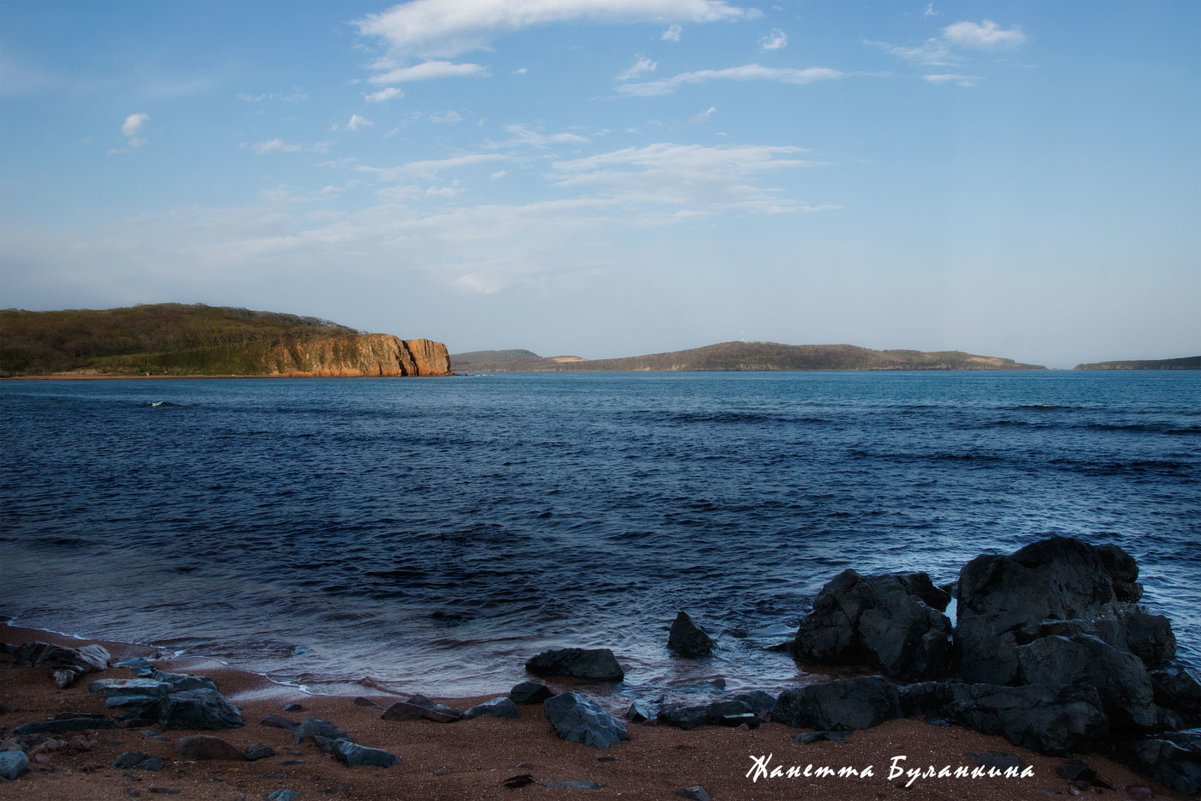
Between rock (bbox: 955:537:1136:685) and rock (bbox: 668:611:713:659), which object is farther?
rock (bbox: 668:611:713:659)

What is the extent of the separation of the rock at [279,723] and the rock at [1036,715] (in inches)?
272

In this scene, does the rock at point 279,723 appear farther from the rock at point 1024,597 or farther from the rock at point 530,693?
the rock at point 1024,597

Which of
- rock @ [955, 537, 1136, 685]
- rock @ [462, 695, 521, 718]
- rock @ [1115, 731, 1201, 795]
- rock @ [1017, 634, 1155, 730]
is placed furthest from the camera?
rock @ [955, 537, 1136, 685]

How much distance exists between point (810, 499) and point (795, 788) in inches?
663

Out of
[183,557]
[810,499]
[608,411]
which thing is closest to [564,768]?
[183,557]

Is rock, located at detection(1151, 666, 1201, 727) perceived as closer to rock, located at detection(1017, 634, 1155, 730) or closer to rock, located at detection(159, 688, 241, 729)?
rock, located at detection(1017, 634, 1155, 730)

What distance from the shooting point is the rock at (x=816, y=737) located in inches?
278

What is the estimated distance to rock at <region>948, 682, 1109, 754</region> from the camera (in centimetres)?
687

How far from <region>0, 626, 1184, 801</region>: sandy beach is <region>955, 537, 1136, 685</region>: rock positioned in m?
2.22

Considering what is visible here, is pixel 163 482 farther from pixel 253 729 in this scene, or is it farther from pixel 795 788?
pixel 795 788

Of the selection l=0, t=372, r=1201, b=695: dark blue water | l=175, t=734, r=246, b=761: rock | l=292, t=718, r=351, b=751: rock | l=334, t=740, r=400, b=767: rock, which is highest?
l=175, t=734, r=246, b=761: rock

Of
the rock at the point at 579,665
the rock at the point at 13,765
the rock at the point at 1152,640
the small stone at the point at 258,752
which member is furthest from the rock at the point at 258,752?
the rock at the point at 1152,640

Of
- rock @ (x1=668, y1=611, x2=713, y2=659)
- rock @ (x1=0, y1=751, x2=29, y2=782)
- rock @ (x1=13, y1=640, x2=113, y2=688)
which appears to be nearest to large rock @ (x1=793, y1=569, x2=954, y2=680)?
rock @ (x1=668, y1=611, x2=713, y2=659)

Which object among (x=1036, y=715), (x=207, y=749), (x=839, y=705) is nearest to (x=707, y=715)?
(x=839, y=705)
